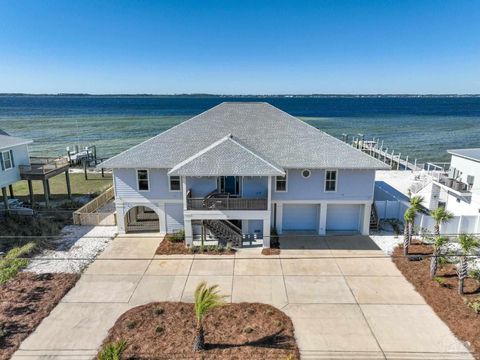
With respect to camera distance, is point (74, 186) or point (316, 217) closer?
point (316, 217)

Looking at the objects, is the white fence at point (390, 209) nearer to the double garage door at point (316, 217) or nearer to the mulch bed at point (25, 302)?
the double garage door at point (316, 217)

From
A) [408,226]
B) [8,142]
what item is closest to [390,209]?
[408,226]

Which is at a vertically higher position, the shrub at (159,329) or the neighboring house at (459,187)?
the neighboring house at (459,187)

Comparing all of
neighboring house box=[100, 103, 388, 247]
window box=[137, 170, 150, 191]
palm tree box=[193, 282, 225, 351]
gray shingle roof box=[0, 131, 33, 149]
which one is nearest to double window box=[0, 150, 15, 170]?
gray shingle roof box=[0, 131, 33, 149]

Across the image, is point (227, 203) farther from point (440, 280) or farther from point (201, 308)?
point (440, 280)

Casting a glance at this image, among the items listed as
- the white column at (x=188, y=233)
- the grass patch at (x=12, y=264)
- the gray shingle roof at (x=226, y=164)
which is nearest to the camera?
the grass patch at (x=12, y=264)

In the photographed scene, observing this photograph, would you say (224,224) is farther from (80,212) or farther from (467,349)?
(467,349)

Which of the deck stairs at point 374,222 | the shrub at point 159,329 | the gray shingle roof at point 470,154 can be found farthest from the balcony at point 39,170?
the gray shingle roof at point 470,154
